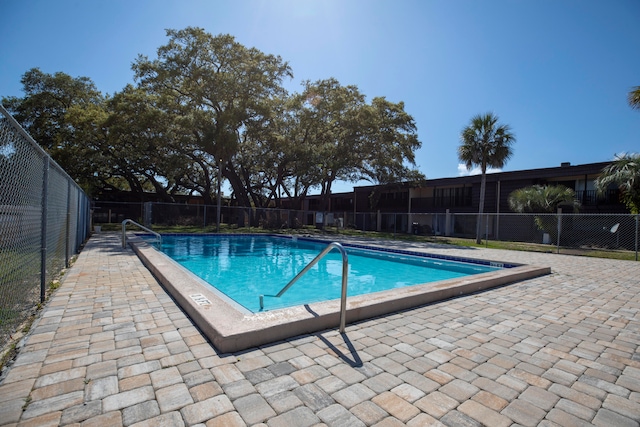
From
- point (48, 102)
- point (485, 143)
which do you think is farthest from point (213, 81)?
point (485, 143)

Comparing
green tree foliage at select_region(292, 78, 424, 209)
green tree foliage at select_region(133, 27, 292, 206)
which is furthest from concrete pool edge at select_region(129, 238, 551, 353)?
green tree foliage at select_region(292, 78, 424, 209)

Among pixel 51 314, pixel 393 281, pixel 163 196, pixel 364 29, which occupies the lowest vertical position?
pixel 393 281

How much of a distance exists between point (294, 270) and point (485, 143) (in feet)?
41.2

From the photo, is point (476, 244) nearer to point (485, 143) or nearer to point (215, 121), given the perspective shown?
point (485, 143)

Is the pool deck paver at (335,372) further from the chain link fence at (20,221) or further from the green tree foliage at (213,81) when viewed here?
the green tree foliage at (213,81)

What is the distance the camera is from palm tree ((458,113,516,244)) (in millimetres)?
15594

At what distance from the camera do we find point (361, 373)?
2.30 m

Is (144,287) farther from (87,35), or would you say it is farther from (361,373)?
(87,35)

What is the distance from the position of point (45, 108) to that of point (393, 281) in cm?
2654

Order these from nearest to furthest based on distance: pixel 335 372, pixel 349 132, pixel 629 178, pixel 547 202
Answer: pixel 335 372 < pixel 629 178 < pixel 547 202 < pixel 349 132

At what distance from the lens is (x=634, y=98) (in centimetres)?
1060

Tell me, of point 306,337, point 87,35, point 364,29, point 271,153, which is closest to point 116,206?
point 271,153

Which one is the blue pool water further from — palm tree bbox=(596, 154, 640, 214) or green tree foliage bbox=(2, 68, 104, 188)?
green tree foliage bbox=(2, 68, 104, 188)

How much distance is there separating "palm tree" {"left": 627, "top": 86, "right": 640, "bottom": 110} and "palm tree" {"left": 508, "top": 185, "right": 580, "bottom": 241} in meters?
5.12
